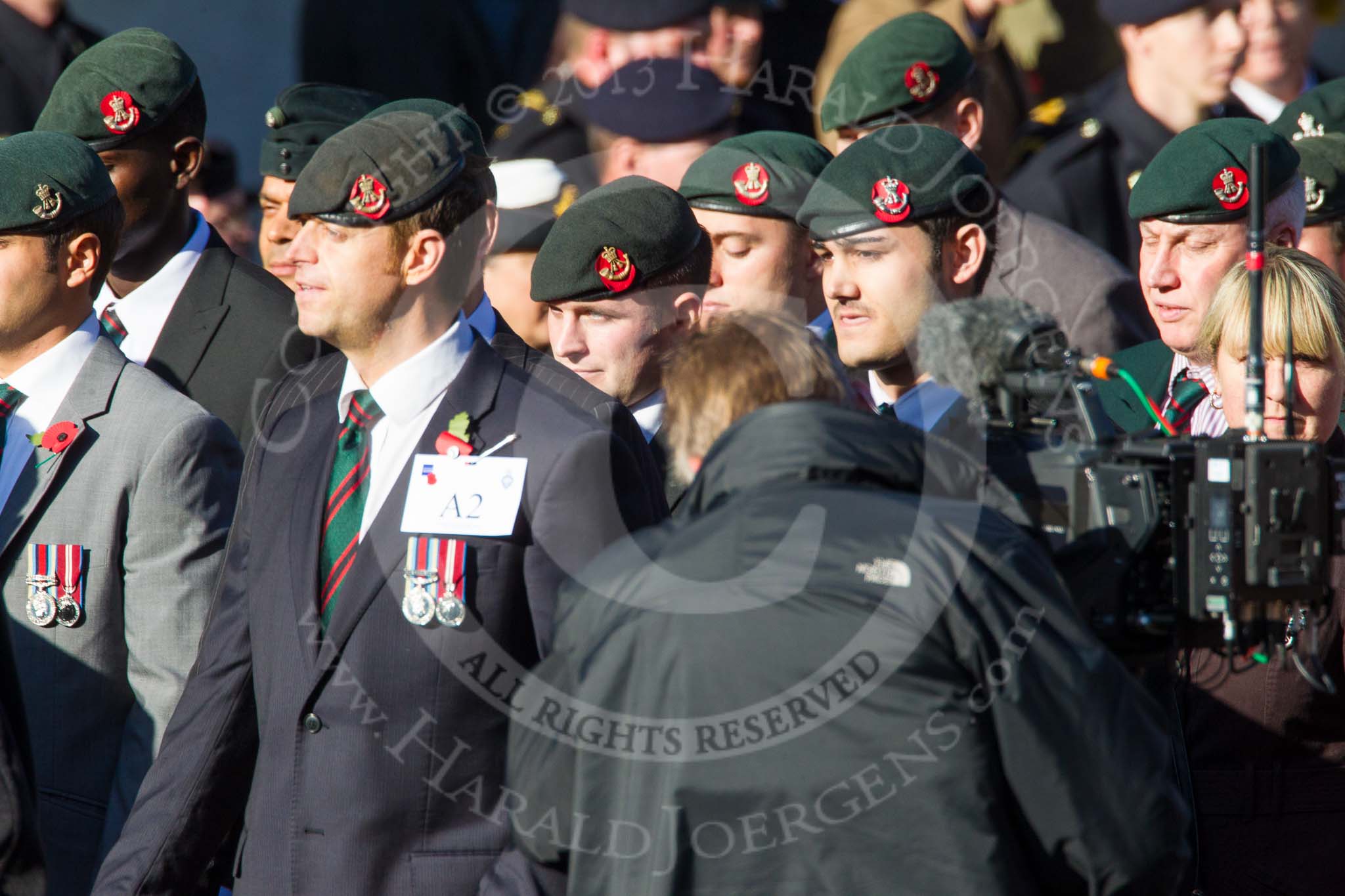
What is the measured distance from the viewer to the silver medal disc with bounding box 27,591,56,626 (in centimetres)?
375

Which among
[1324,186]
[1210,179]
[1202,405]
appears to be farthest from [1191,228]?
[1324,186]

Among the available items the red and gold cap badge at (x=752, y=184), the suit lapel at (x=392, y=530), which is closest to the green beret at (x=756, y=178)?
the red and gold cap badge at (x=752, y=184)

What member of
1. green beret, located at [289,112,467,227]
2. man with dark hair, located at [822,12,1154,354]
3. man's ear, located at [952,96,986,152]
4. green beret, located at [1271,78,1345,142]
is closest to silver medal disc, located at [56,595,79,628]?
green beret, located at [289,112,467,227]

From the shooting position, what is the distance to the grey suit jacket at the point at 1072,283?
503cm

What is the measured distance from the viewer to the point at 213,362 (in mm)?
4609

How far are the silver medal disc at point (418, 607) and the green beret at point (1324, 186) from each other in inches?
108

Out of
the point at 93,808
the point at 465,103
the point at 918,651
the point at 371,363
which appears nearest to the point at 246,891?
the point at 93,808

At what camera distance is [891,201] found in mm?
3895

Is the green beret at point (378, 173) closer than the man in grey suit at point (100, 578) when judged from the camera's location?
Yes

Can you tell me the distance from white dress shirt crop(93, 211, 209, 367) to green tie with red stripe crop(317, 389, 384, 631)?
152cm

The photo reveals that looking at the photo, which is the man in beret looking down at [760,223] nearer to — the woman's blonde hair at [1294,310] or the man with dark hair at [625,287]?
the man with dark hair at [625,287]

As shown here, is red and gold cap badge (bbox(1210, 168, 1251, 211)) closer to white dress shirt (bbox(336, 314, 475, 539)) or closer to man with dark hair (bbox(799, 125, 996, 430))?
man with dark hair (bbox(799, 125, 996, 430))

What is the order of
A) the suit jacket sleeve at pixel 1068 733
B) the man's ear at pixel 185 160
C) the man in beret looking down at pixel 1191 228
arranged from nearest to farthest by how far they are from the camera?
the suit jacket sleeve at pixel 1068 733, the man in beret looking down at pixel 1191 228, the man's ear at pixel 185 160

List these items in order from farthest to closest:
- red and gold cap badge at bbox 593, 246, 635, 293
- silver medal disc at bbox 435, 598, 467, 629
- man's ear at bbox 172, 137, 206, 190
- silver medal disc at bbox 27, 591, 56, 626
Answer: man's ear at bbox 172, 137, 206, 190, red and gold cap badge at bbox 593, 246, 635, 293, silver medal disc at bbox 27, 591, 56, 626, silver medal disc at bbox 435, 598, 467, 629
